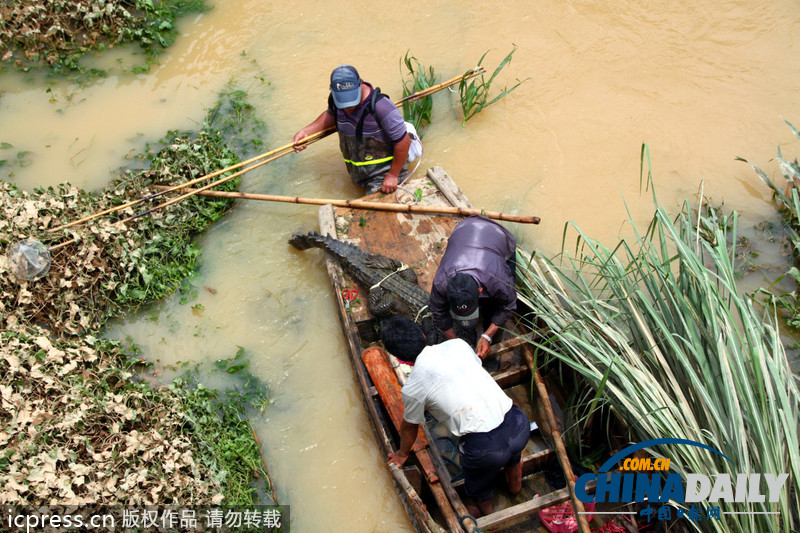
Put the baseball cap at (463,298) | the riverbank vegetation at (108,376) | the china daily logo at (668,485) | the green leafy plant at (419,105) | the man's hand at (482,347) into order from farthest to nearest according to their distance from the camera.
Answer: the green leafy plant at (419,105) → the man's hand at (482,347) → the riverbank vegetation at (108,376) → the baseball cap at (463,298) → the china daily logo at (668,485)

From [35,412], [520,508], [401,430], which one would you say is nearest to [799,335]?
[520,508]

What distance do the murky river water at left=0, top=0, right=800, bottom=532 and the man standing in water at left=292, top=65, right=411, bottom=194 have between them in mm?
718

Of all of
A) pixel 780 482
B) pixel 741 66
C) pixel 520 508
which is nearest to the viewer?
pixel 780 482

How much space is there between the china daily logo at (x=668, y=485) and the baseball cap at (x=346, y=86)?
396cm

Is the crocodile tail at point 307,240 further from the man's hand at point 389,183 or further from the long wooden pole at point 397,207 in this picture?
the man's hand at point 389,183

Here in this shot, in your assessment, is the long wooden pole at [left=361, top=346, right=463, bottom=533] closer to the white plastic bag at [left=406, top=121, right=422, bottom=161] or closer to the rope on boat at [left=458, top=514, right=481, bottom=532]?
the rope on boat at [left=458, top=514, right=481, bottom=532]

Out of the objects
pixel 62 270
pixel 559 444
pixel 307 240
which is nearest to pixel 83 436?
pixel 62 270

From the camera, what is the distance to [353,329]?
514cm

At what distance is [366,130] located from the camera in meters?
5.89

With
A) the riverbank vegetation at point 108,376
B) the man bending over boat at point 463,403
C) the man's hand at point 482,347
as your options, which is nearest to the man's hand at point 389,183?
the riverbank vegetation at point 108,376

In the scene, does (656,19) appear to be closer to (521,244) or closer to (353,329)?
(521,244)

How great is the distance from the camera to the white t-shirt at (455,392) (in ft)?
11.6

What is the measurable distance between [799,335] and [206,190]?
612 cm

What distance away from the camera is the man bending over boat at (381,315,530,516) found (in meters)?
3.54
